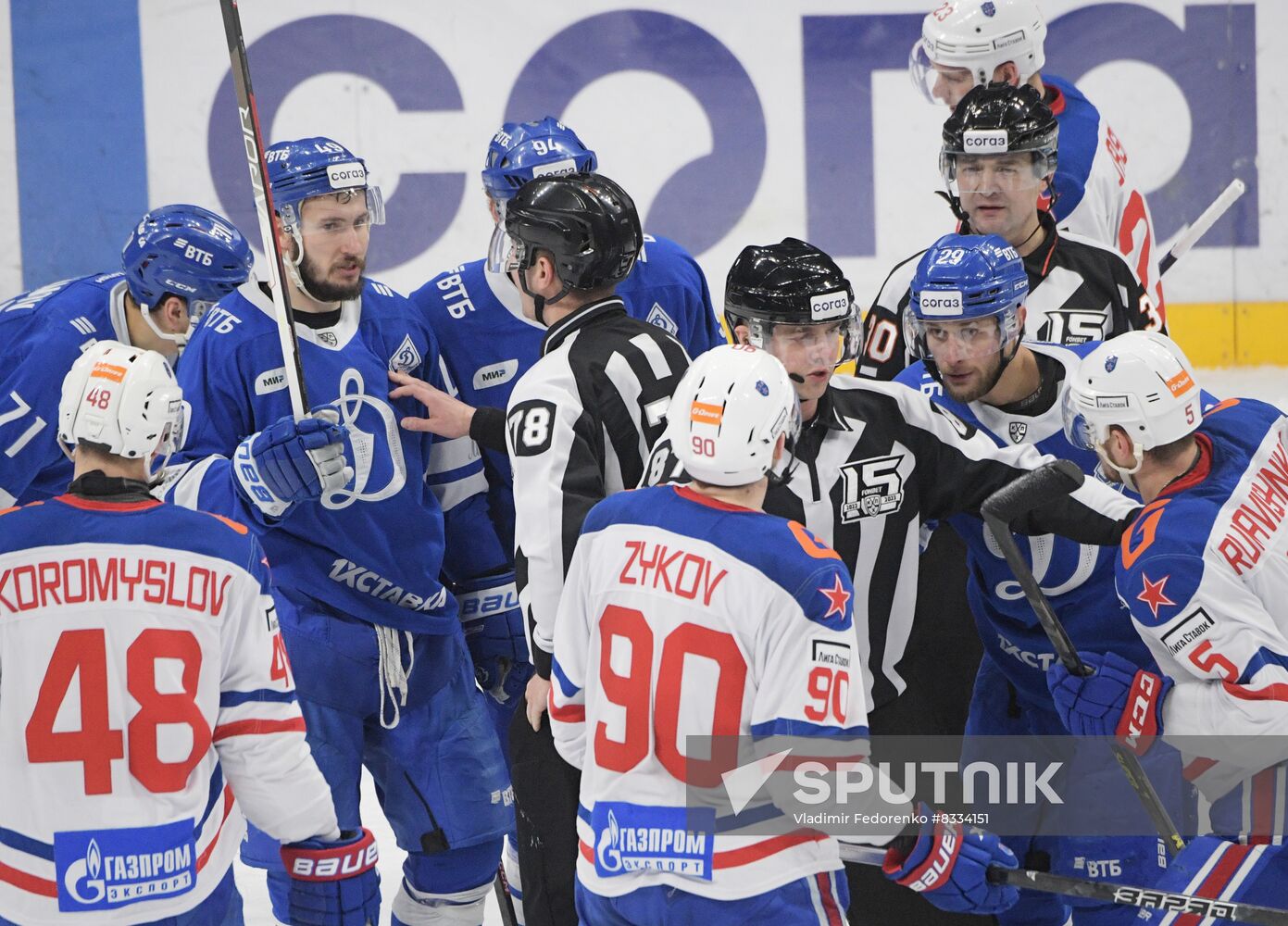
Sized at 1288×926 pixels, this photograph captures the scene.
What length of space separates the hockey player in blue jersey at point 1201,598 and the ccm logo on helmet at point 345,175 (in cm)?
147

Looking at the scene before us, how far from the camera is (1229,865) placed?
2.84 meters

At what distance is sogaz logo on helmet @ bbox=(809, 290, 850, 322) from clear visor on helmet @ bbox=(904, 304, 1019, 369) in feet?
1.05

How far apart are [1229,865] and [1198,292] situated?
4404 millimetres

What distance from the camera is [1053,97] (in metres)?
4.33

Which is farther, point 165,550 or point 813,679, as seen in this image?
point 165,550

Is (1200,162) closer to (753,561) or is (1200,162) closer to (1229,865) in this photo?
(1229,865)

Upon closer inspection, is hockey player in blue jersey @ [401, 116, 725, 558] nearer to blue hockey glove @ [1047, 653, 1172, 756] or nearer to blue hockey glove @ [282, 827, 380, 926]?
blue hockey glove @ [282, 827, 380, 926]

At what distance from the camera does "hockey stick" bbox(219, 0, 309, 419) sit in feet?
10.2

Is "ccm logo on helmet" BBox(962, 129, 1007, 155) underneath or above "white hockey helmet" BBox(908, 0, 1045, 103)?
underneath

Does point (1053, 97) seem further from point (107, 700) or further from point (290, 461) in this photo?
point (107, 700)

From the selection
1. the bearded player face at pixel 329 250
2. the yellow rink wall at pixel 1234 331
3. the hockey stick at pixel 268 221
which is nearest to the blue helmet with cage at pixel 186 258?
the bearded player face at pixel 329 250

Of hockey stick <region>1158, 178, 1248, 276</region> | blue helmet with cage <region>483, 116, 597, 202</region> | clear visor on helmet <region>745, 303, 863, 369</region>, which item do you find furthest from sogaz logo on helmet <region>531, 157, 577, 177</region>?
hockey stick <region>1158, 178, 1248, 276</region>

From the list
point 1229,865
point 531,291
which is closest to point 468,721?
point 531,291

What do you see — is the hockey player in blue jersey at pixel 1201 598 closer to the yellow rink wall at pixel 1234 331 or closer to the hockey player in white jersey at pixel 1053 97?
the hockey player in white jersey at pixel 1053 97
